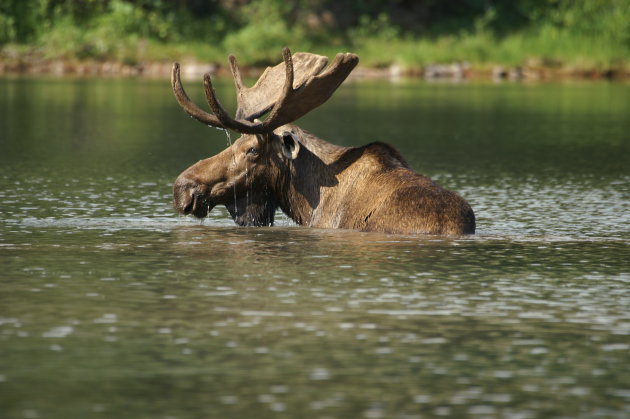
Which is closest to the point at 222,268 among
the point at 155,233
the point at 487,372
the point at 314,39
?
the point at 155,233

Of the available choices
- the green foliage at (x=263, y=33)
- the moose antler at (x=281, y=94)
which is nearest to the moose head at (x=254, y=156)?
the moose antler at (x=281, y=94)

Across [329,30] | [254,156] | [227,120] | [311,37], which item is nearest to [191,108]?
[227,120]

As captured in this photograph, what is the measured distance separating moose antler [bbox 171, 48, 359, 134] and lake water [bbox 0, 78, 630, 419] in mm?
868

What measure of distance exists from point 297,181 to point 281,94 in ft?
2.36

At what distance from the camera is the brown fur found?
35.6 feet

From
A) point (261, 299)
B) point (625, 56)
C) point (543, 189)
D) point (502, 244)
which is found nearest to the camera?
point (261, 299)

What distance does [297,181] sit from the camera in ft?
36.7

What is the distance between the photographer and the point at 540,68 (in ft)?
148

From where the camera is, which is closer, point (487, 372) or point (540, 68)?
point (487, 372)

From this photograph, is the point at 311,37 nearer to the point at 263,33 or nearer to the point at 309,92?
the point at 263,33

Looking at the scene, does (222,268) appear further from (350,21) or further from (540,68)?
(350,21)

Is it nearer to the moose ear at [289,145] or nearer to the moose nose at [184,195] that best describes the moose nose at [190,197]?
the moose nose at [184,195]

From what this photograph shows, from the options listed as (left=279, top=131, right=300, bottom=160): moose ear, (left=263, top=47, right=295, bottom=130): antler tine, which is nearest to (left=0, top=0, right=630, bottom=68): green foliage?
(left=279, top=131, right=300, bottom=160): moose ear

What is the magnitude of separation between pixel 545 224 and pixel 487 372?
18.3 ft
